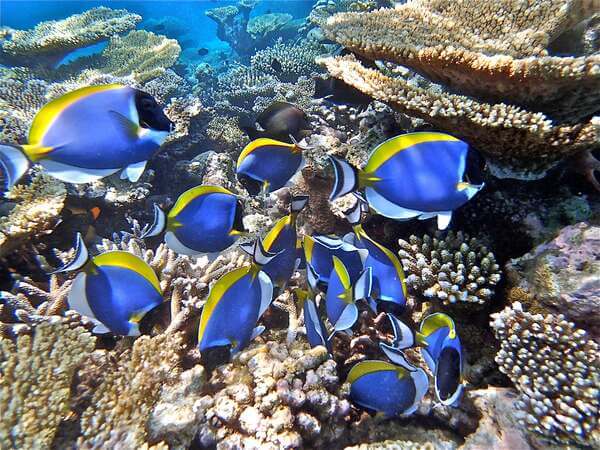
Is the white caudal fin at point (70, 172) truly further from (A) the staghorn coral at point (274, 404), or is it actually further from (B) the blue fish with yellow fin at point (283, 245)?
(A) the staghorn coral at point (274, 404)

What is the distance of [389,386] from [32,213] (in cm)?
322

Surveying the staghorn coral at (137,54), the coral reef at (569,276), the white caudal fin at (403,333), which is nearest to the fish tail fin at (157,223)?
the white caudal fin at (403,333)

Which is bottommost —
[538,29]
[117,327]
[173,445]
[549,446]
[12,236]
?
[549,446]

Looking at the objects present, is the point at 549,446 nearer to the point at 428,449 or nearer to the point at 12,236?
the point at 428,449

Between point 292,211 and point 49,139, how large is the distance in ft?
4.20

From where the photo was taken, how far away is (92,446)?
6.61 ft

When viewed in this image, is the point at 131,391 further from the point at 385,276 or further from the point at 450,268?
the point at 450,268

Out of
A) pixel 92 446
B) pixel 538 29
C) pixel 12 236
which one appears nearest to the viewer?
pixel 92 446

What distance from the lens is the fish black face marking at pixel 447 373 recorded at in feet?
5.62

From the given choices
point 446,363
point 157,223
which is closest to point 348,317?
point 446,363

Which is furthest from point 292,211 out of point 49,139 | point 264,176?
point 49,139

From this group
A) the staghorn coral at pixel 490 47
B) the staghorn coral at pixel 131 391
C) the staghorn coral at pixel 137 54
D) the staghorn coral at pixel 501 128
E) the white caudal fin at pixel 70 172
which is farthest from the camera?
the staghorn coral at pixel 137 54

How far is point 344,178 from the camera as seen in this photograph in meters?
1.60

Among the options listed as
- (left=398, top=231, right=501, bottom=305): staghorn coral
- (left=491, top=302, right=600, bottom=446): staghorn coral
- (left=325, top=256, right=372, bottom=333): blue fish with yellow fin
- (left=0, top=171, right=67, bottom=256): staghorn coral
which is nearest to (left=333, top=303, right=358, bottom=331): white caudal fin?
(left=325, top=256, right=372, bottom=333): blue fish with yellow fin
